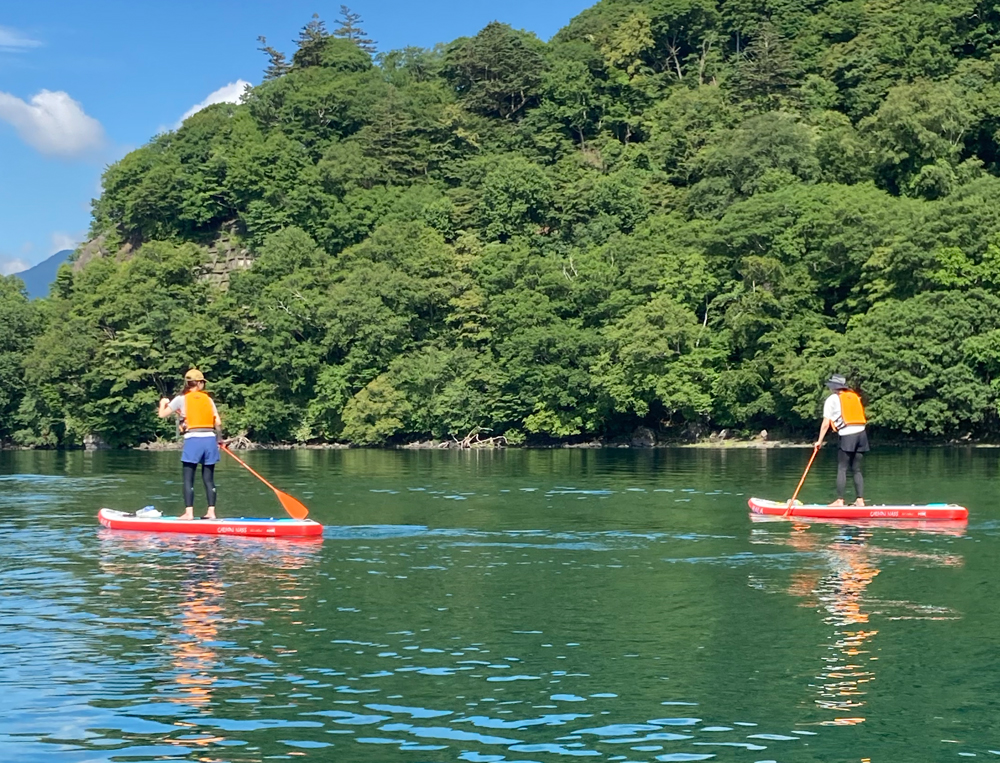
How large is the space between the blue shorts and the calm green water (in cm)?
141

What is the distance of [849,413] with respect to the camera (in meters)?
25.0

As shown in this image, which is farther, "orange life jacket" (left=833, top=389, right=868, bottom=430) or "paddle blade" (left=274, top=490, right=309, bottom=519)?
"orange life jacket" (left=833, top=389, right=868, bottom=430)

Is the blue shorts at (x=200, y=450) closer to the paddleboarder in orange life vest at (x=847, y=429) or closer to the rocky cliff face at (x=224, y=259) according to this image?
the paddleboarder in orange life vest at (x=847, y=429)

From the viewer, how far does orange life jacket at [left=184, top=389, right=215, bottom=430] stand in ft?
75.8

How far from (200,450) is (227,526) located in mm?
1425

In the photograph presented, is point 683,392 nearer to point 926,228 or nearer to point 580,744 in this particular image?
point 926,228

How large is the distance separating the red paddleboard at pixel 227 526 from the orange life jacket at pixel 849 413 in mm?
9878

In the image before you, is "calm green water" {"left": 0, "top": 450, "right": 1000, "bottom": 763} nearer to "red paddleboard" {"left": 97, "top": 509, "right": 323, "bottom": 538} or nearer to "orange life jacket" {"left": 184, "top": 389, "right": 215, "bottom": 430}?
"red paddleboard" {"left": 97, "top": 509, "right": 323, "bottom": 538}

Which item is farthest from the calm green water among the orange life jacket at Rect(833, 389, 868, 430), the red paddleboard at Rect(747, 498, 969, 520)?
the orange life jacket at Rect(833, 389, 868, 430)

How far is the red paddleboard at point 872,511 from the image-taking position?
24.0 metres

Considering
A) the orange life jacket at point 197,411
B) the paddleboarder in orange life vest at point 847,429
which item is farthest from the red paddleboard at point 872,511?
the orange life jacket at point 197,411

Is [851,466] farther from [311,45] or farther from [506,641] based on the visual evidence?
[311,45]

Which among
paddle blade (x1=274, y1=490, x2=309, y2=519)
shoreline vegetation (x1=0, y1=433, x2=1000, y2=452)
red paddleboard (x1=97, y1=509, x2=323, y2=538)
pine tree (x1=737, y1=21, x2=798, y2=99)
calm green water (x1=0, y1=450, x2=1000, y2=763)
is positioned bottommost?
calm green water (x1=0, y1=450, x2=1000, y2=763)

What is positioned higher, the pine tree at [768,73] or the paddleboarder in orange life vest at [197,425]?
the pine tree at [768,73]
